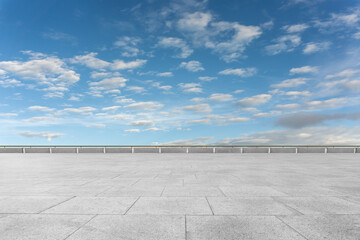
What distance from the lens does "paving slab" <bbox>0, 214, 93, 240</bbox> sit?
→ 378 centimetres

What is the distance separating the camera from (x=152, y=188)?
7426 mm

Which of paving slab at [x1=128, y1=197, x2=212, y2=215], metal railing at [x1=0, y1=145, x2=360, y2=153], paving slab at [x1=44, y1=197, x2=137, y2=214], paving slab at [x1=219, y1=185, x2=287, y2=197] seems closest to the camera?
paving slab at [x1=128, y1=197, x2=212, y2=215]

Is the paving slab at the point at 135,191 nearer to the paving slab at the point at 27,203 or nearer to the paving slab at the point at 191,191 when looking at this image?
the paving slab at the point at 191,191

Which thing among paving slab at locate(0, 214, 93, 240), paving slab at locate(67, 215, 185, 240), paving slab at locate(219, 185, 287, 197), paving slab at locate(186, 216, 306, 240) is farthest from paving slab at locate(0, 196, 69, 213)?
paving slab at locate(219, 185, 287, 197)

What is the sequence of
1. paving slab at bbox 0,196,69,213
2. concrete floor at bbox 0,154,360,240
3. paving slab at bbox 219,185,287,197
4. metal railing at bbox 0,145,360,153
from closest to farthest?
concrete floor at bbox 0,154,360,240 → paving slab at bbox 0,196,69,213 → paving slab at bbox 219,185,287,197 → metal railing at bbox 0,145,360,153

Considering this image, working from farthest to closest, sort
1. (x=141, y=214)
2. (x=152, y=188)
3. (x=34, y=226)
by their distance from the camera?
(x=152, y=188) → (x=141, y=214) → (x=34, y=226)

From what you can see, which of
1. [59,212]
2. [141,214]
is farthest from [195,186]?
[59,212]


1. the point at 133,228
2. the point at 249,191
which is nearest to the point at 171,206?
the point at 133,228

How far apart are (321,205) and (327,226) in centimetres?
147

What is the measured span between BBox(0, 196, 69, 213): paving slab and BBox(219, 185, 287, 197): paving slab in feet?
Result: 14.1

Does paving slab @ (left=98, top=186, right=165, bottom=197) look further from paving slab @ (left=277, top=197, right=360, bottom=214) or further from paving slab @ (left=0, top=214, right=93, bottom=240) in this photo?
paving slab @ (left=277, top=197, right=360, bottom=214)

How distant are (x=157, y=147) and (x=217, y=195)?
2748 cm

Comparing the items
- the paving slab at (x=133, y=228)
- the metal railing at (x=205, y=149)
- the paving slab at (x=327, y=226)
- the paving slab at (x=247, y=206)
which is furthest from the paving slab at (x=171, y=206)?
the metal railing at (x=205, y=149)

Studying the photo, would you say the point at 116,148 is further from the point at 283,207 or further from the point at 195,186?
the point at 283,207
